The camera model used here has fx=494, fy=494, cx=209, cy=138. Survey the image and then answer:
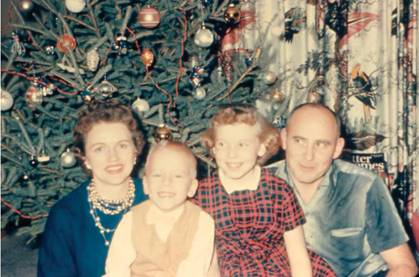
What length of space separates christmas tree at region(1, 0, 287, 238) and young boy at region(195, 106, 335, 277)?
18.9 inches

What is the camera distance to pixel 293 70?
416 centimetres

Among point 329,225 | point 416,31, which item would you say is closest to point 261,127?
point 329,225

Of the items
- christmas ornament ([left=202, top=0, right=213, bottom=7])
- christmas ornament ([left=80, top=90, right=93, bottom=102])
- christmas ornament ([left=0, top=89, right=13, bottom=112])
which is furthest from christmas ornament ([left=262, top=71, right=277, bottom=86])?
christmas ornament ([left=0, top=89, right=13, bottom=112])

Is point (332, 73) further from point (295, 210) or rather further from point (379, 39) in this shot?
point (295, 210)

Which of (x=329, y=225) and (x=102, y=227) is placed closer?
(x=102, y=227)

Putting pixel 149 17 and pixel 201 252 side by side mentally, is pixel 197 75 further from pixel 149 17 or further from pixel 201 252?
pixel 201 252

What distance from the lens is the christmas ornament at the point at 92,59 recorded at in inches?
99.0

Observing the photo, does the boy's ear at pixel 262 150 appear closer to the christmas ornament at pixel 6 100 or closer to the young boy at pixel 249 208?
the young boy at pixel 249 208

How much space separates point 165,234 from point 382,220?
1.01m

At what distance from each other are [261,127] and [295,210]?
0.39 m

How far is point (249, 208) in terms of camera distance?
213cm

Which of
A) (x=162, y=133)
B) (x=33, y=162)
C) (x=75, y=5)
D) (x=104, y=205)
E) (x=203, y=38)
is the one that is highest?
(x=75, y=5)

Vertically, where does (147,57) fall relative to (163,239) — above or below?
above

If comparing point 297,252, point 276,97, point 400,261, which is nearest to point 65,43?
point 276,97
